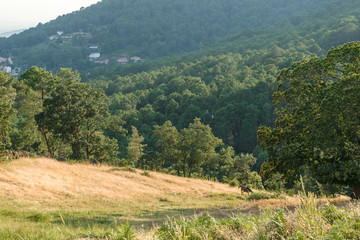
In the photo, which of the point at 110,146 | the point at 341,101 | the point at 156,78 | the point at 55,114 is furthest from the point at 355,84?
the point at 156,78

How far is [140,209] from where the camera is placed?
60.5 ft

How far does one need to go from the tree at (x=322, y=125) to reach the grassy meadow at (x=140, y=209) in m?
1.99

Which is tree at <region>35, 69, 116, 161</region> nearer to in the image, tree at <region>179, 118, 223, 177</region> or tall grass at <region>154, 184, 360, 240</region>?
tree at <region>179, 118, 223, 177</region>

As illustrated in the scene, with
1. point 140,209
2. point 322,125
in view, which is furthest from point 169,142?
point 322,125

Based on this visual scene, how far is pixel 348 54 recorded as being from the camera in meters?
18.9

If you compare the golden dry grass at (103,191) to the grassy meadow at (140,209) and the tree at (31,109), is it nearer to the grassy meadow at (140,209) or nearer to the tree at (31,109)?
the grassy meadow at (140,209)

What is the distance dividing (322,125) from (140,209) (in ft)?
40.5

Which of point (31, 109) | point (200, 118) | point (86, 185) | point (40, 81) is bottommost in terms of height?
point (200, 118)

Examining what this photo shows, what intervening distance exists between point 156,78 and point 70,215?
457 ft

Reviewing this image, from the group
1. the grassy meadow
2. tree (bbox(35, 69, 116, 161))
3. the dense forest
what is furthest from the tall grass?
tree (bbox(35, 69, 116, 161))

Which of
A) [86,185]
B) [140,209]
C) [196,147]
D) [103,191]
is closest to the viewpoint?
[140,209]

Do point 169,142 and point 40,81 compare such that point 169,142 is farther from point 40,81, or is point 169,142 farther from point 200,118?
point 40,81

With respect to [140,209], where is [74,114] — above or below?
above

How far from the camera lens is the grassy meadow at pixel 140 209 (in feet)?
19.4
